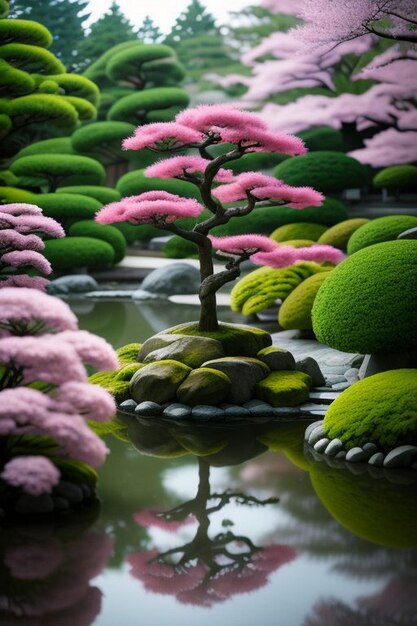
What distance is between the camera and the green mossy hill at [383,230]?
1096 centimetres

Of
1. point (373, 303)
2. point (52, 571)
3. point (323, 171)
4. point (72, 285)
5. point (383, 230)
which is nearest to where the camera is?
point (52, 571)

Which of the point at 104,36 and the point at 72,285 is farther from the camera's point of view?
the point at 104,36

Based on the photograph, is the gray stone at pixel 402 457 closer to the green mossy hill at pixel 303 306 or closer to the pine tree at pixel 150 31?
the green mossy hill at pixel 303 306

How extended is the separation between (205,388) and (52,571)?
294cm

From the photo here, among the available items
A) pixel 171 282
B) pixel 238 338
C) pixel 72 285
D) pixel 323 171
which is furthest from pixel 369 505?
pixel 323 171

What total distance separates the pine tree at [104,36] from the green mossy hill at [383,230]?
47.4ft

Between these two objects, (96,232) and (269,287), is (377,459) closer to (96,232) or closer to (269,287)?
(269,287)

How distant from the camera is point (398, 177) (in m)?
16.9

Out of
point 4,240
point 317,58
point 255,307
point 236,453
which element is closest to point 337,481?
point 236,453

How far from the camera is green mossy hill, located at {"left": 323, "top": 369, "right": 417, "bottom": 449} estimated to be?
17.4 ft

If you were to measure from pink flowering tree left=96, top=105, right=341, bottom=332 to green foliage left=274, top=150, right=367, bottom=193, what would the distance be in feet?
28.7

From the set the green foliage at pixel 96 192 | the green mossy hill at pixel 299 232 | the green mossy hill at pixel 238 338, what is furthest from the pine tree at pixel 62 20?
the green mossy hill at pixel 238 338

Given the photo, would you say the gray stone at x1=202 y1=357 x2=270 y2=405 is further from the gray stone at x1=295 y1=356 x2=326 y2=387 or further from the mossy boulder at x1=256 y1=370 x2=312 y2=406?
the gray stone at x1=295 y1=356 x2=326 y2=387

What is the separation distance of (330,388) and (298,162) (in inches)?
390
